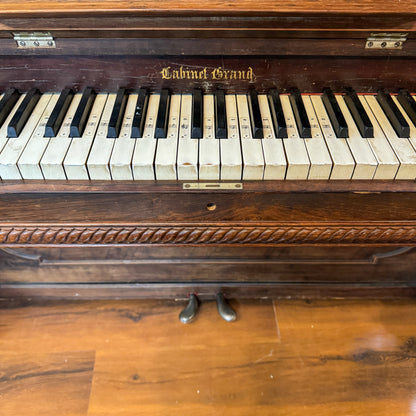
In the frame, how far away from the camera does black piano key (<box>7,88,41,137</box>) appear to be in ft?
3.40

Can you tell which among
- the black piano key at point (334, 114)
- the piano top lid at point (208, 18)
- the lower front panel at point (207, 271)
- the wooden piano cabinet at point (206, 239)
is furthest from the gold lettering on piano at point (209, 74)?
the lower front panel at point (207, 271)

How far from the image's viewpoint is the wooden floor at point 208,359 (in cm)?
135

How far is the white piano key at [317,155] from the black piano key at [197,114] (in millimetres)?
272

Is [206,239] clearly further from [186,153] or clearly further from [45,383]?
[45,383]

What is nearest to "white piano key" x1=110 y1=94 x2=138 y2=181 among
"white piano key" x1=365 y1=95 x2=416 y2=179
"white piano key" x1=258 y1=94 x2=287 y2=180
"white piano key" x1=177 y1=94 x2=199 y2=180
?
"white piano key" x1=177 y1=94 x2=199 y2=180

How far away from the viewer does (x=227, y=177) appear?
1.03 m

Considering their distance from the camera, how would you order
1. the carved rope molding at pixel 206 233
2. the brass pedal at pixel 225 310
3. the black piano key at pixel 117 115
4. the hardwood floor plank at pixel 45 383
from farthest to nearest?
1. the brass pedal at pixel 225 310
2. the hardwood floor plank at pixel 45 383
3. the carved rope molding at pixel 206 233
4. the black piano key at pixel 117 115

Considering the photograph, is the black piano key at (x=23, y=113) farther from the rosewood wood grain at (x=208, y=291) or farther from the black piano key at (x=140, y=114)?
the rosewood wood grain at (x=208, y=291)

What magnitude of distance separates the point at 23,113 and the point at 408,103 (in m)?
1.04

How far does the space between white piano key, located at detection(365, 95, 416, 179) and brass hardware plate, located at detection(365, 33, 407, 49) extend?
0.17 metres

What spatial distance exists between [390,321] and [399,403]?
307mm

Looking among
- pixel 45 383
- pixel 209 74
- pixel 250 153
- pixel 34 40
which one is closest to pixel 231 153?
pixel 250 153

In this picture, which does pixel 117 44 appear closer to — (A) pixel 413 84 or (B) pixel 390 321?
(A) pixel 413 84

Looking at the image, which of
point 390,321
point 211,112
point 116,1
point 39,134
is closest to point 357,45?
point 211,112
